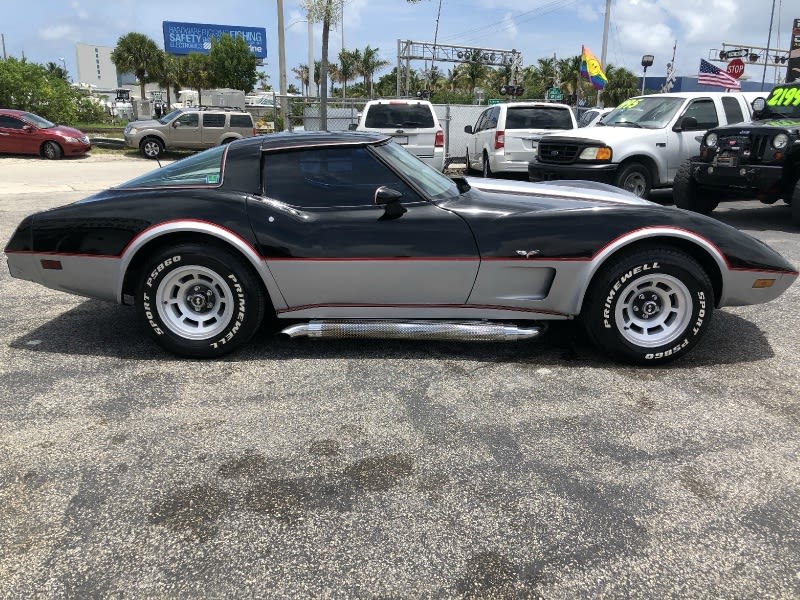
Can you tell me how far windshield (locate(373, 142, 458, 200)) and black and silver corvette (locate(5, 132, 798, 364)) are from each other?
0.05 ft

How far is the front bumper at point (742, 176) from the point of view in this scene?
25.5 ft

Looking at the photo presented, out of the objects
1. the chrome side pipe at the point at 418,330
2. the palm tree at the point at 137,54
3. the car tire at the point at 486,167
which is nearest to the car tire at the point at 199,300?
the chrome side pipe at the point at 418,330

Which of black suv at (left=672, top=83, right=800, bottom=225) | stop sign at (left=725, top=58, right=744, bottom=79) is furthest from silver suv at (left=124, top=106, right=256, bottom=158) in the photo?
stop sign at (left=725, top=58, right=744, bottom=79)

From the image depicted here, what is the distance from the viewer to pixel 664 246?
3.67m

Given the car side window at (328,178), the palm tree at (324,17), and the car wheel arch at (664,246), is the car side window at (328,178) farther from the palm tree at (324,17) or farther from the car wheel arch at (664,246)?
the palm tree at (324,17)

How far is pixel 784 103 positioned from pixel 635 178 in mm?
2166

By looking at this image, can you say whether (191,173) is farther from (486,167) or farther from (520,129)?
(486,167)

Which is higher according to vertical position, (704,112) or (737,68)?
(737,68)

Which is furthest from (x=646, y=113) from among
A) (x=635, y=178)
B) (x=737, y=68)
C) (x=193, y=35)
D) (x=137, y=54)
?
(x=193, y=35)

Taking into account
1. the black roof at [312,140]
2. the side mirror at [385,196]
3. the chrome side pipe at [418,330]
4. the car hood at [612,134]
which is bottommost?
the chrome side pipe at [418,330]

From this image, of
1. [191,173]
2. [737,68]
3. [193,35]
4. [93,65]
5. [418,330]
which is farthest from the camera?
[93,65]

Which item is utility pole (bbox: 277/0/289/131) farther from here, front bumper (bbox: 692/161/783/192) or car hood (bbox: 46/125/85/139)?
front bumper (bbox: 692/161/783/192)

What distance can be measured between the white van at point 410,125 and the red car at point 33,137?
11.7 metres

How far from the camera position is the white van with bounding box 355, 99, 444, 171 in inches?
472
